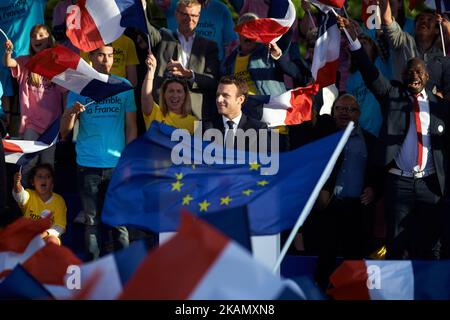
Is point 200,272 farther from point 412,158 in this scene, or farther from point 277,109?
point 277,109

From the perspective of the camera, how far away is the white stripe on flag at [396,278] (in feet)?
34.5

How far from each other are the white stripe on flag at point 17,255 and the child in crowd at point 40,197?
2.31 meters

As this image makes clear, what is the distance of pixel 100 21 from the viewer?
12.8 metres

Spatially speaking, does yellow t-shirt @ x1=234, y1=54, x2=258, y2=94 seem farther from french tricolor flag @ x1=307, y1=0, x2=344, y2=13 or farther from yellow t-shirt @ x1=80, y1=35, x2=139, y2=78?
yellow t-shirt @ x1=80, y1=35, x2=139, y2=78

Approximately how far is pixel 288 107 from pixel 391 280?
2.37 metres

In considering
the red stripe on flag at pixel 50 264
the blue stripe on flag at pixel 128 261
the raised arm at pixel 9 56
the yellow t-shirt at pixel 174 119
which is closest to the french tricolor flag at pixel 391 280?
the red stripe on flag at pixel 50 264

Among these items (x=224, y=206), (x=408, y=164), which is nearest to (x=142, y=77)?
(x=408, y=164)

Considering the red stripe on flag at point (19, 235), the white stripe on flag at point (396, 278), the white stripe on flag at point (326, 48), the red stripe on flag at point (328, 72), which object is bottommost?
the white stripe on flag at point (396, 278)

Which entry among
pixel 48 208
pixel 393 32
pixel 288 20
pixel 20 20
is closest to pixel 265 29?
pixel 288 20

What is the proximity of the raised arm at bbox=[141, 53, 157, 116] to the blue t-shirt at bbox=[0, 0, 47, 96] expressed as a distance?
164cm

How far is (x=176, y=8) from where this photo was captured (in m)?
13.2

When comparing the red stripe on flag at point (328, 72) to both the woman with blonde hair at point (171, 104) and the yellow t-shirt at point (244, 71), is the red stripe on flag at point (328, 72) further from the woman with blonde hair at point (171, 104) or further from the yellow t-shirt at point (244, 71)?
the woman with blonde hair at point (171, 104)

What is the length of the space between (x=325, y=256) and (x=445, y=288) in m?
1.68

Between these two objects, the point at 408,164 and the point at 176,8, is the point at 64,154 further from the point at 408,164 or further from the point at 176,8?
the point at 408,164
